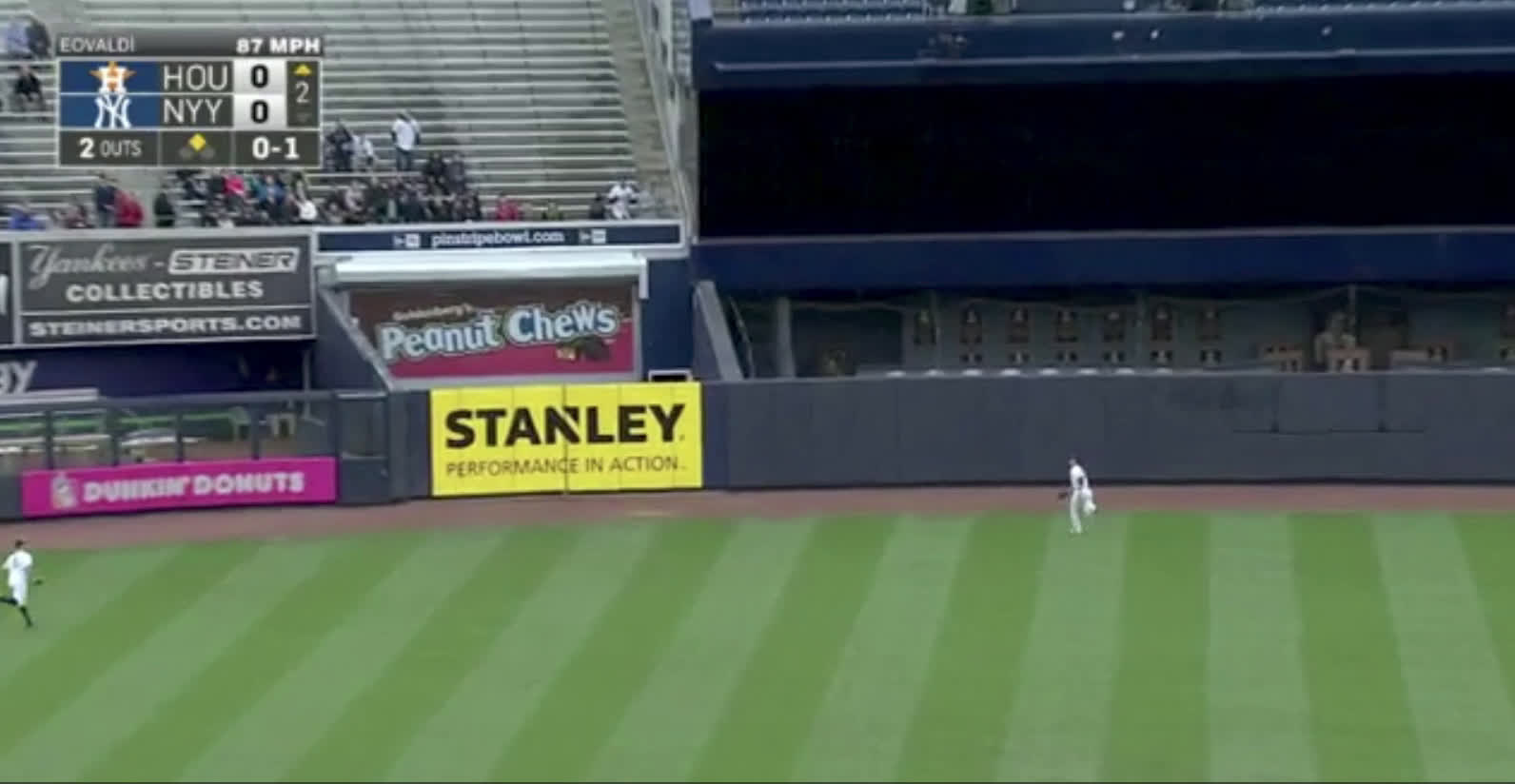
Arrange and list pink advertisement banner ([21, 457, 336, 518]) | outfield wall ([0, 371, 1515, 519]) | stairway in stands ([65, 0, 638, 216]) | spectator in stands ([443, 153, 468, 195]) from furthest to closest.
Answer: stairway in stands ([65, 0, 638, 216]) → spectator in stands ([443, 153, 468, 195]) → outfield wall ([0, 371, 1515, 519]) → pink advertisement banner ([21, 457, 336, 518])

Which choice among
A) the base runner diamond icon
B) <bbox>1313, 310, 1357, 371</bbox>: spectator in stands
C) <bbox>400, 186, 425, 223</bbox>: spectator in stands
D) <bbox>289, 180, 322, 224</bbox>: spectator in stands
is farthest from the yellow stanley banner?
<bbox>1313, 310, 1357, 371</bbox>: spectator in stands

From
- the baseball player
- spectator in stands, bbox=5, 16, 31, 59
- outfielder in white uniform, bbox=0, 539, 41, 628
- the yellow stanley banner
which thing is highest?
spectator in stands, bbox=5, 16, 31, 59

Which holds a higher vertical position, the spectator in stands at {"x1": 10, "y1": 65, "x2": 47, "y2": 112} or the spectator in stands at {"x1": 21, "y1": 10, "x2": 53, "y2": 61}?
the spectator in stands at {"x1": 21, "y1": 10, "x2": 53, "y2": 61}

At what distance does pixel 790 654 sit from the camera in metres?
31.0

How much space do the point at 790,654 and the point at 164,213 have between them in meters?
19.5

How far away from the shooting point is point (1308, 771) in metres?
25.9

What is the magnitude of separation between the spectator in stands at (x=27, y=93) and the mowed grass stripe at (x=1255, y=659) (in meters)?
21.8

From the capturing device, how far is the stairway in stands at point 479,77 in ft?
163

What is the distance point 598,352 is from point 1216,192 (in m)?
10.6

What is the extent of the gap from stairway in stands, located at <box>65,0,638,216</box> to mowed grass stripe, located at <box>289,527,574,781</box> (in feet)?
39.1

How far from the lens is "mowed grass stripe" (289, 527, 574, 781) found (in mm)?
26969

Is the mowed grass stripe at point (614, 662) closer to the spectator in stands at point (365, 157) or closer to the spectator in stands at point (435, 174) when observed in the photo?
the spectator in stands at point (435, 174)

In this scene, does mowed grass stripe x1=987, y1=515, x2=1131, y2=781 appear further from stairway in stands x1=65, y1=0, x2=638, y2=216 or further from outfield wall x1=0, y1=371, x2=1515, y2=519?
stairway in stands x1=65, y1=0, x2=638, y2=216

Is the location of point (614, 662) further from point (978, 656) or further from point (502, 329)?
point (502, 329)
